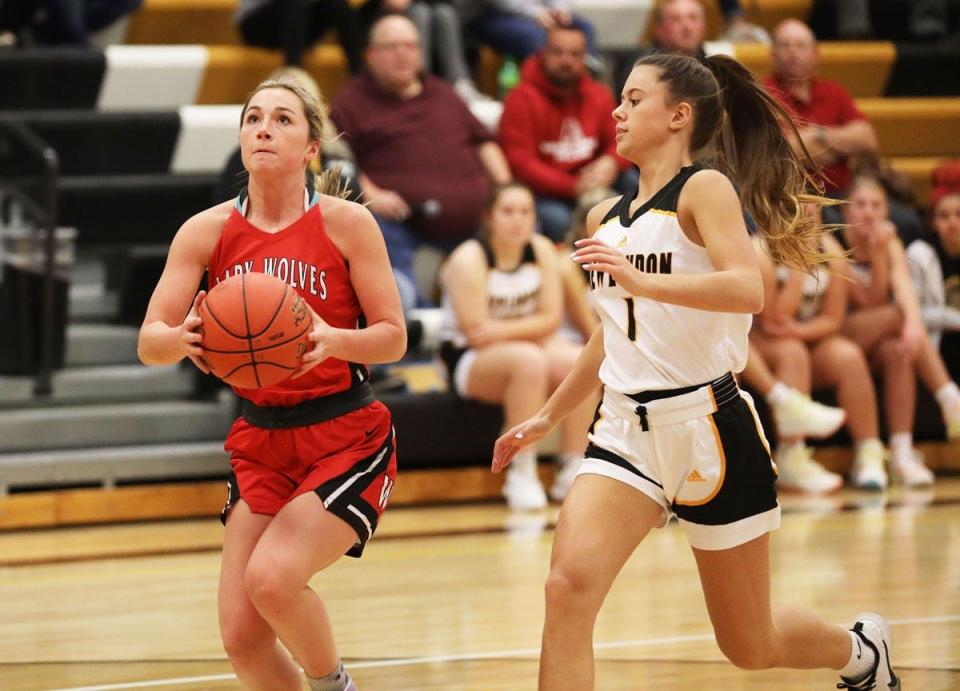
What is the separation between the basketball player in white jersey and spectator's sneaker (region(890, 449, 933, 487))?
4231 millimetres

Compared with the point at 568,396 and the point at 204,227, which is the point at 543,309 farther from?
the point at 204,227

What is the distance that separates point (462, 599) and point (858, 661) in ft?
5.99

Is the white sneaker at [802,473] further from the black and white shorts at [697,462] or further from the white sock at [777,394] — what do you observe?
the black and white shorts at [697,462]

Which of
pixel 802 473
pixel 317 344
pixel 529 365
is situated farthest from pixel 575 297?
pixel 317 344

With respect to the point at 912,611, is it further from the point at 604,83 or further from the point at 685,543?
the point at 604,83

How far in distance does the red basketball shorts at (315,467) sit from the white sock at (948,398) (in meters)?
4.79

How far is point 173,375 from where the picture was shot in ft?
24.3

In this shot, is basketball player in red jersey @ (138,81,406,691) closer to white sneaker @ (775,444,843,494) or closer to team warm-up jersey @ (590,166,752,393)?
team warm-up jersey @ (590,166,752,393)

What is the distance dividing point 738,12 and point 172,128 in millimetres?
4005

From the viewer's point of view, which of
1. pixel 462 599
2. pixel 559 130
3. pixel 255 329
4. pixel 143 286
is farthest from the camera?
pixel 559 130

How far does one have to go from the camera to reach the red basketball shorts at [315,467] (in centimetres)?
349

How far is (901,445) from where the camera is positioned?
767cm

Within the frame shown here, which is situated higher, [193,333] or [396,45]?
[193,333]

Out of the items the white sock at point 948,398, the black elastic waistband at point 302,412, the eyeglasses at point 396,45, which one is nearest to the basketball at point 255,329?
the black elastic waistband at point 302,412
